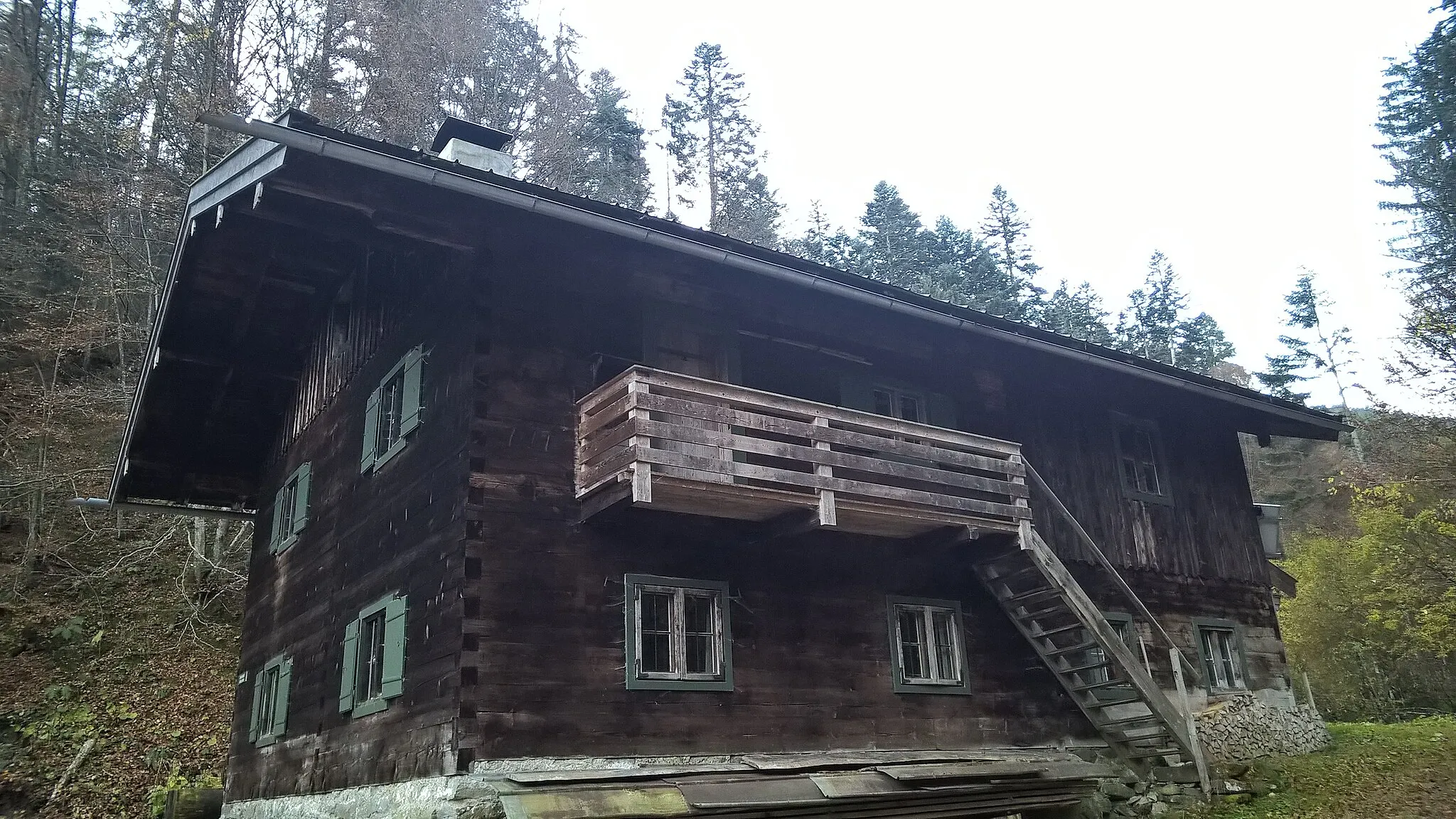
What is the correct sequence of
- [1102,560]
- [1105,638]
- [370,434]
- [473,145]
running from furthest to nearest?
[1102,560], [370,434], [473,145], [1105,638]

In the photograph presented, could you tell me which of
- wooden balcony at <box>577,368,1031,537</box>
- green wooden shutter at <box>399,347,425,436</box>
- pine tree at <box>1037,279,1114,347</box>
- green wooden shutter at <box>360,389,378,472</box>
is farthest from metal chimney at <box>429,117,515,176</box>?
pine tree at <box>1037,279,1114,347</box>

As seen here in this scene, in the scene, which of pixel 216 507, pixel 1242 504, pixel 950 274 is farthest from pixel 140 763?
pixel 950 274

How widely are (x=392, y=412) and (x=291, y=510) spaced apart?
205 inches

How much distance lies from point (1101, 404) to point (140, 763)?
19.6 meters

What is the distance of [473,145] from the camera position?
14109 millimetres

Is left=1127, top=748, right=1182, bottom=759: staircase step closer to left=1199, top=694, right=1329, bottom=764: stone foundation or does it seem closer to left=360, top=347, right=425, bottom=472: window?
left=1199, top=694, right=1329, bottom=764: stone foundation

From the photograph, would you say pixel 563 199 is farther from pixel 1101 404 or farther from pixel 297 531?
pixel 1101 404

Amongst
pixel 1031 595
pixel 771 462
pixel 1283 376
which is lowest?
pixel 1031 595

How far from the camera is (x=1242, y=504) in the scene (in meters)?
19.5

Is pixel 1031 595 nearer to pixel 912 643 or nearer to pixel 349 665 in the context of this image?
pixel 912 643

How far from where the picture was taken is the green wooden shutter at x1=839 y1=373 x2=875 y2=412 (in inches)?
576

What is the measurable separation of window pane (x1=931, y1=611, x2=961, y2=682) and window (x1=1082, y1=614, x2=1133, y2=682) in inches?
74.8

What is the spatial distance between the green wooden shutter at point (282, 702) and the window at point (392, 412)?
353 centimetres

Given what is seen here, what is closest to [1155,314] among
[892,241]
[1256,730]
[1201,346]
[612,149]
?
[1201,346]
